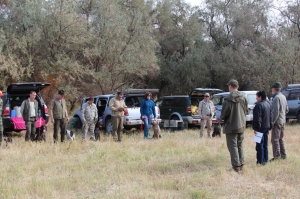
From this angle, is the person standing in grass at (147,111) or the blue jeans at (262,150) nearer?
the blue jeans at (262,150)

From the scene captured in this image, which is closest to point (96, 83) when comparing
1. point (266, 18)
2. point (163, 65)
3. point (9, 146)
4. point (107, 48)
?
point (107, 48)

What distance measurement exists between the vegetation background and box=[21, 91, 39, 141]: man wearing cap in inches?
268

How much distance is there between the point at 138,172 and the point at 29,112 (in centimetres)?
437

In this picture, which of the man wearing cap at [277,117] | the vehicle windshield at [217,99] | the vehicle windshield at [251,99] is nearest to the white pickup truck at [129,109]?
the vehicle windshield at [217,99]

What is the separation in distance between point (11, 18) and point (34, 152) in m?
10.6

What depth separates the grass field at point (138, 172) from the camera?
5738mm

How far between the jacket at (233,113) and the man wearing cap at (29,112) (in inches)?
221

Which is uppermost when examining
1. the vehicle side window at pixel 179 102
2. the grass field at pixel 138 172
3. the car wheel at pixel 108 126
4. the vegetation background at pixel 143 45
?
the vegetation background at pixel 143 45

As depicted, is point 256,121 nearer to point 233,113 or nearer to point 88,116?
point 233,113

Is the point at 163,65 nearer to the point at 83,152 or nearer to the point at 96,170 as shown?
the point at 83,152

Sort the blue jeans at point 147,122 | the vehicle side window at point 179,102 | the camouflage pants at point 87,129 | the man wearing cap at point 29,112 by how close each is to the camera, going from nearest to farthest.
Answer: the man wearing cap at point 29,112
the camouflage pants at point 87,129
the blue jeans at point 147,122
the vehicle side window at point 179,102

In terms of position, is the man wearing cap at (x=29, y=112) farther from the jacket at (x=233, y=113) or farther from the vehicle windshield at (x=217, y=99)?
the vehicle windshield at (x=217, y=99)

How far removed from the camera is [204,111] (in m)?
12.0

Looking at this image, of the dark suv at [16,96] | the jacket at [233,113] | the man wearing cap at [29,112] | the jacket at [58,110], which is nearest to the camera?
the jacket at [233,113]
